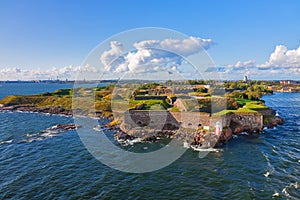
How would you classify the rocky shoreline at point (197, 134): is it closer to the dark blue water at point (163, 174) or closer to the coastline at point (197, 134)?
the coastline at point (197, 134)

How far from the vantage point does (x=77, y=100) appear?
223ft

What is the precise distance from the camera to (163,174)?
21.4 m

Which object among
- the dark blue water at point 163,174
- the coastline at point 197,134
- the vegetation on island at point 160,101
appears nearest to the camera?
the dark blue water at point 163,174

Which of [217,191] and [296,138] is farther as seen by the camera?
[296,138]

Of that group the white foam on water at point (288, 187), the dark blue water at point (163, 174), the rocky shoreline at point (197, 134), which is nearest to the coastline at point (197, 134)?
the rocky shoreline at point (197, 134)

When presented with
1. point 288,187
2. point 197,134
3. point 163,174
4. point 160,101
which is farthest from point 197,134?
point 160,101

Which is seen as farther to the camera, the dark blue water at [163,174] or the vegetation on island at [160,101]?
the vegetation on island at [160,101]

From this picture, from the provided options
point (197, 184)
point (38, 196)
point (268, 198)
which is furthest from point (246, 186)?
point (38, 196)

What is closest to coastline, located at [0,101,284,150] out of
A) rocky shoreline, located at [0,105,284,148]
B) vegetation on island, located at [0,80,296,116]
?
rocky shoreline, located at [0,105,284,148]

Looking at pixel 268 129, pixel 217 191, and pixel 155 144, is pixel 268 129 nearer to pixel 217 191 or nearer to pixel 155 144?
pixel 155 144

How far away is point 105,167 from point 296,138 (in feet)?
92.4

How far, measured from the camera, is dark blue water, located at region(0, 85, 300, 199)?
1805 cm

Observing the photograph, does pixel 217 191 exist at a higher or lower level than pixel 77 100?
lower

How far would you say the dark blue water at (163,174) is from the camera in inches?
711
